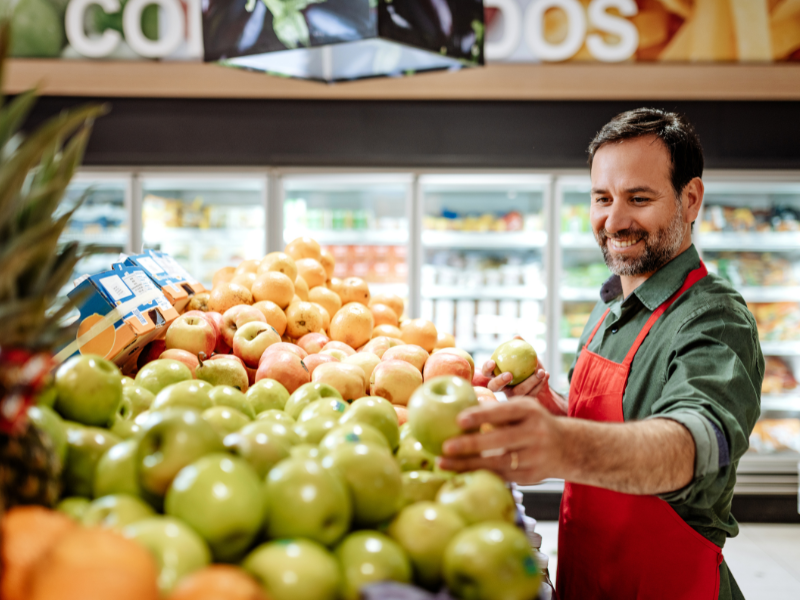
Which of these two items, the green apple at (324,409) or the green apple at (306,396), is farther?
the green apple at (306,396)

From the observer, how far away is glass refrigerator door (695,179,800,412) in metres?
3.88

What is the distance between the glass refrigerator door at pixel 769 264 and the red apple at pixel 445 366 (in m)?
2.99

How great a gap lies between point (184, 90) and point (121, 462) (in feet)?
12.0

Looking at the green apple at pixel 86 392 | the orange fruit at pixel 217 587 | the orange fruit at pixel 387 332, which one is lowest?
the orange fruit at pixel 217 587

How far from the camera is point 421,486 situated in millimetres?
840

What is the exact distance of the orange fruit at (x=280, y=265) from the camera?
2.08m

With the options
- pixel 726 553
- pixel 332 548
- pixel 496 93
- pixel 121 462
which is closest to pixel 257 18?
pixel 121 462

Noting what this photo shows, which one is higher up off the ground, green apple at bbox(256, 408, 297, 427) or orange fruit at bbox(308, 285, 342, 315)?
orange fruit at bbox(308, 285, 342, 315)

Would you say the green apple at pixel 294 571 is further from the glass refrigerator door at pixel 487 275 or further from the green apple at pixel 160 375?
the glass refrigerator door at pixel 487 275

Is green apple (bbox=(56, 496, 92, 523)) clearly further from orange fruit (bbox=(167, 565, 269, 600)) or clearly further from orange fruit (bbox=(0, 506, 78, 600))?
orange fruit (bbox=(167, 565, 269, 600))

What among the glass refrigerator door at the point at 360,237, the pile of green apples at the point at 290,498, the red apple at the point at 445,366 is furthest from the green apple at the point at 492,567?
the glass refrigerator door at the point at 360,237

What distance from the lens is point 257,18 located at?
149 cm

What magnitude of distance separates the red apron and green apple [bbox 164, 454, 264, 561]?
1014 millimetres

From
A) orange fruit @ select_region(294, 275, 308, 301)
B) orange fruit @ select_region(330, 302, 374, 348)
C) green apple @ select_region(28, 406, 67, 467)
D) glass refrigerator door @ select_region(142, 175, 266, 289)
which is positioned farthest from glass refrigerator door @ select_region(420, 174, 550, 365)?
green apple @ select_region(28, 406, 67, 467)
